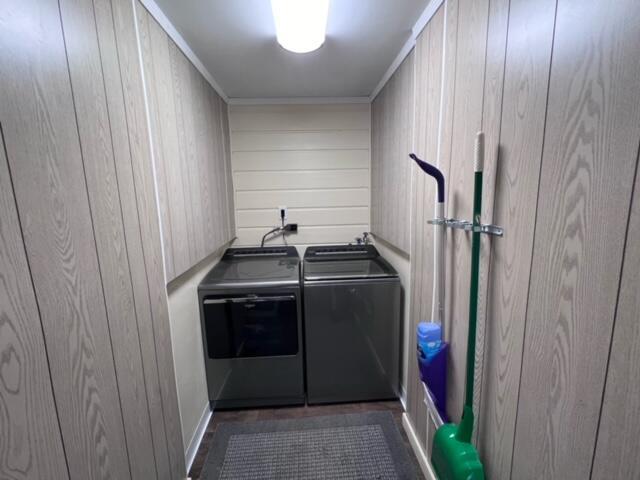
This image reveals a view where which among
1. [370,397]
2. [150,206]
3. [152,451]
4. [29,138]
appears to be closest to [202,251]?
[150,206]

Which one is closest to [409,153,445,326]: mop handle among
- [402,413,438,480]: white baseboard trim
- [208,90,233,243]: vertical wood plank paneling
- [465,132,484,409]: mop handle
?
[465,132,484,409]: mop handle

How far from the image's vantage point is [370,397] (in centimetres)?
202

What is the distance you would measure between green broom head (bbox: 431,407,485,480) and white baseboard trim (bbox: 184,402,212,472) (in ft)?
4.27

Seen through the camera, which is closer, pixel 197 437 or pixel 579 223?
pixel 579 223

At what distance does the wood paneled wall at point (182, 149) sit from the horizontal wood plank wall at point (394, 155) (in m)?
1.28

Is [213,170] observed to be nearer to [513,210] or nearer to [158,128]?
[158,128]

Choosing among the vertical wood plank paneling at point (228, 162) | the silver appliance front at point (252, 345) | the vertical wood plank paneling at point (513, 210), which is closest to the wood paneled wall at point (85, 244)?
→ the silver appliance front at point (252, 345)

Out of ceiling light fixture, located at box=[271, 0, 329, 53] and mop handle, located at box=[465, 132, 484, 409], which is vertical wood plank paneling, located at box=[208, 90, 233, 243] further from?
mop handle, located at box=[465, 132, 484, 409]

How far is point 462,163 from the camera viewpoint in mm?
1078

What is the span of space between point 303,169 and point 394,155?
3.02ft

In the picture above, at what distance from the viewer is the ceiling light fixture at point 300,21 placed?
1.11 meters

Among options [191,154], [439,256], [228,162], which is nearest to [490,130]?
[439,256]

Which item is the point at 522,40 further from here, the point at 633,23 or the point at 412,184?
the point at 412,184

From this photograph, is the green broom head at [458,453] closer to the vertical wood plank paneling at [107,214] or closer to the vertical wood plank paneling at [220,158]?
the vertical wood plank paneling at [107,214]
